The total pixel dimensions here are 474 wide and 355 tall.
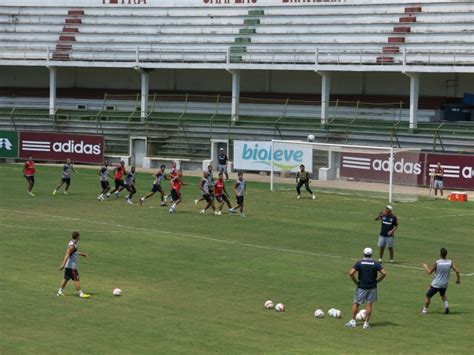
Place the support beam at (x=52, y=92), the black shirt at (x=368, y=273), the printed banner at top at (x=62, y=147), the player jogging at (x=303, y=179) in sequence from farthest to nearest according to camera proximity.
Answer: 1. the support beam at (x=52, y=92)
2. the printed banner at top at (x=62, y=147)
3. the player jogging at (x=303, y=179)
4. the black shirt at (x=368, y=273)

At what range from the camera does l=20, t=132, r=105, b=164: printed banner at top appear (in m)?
69.8

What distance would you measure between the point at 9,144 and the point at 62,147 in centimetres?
366

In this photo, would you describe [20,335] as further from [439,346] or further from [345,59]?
[345,59]

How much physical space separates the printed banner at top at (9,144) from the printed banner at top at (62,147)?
41cm

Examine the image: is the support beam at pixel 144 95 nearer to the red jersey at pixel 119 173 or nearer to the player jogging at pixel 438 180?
the red jersey at pixel 119 173

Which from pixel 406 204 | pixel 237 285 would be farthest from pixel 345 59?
pixel 237 285

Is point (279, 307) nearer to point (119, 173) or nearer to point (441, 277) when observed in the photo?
point (441, 277)

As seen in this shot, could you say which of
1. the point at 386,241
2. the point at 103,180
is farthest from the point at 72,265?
the point at 103,180

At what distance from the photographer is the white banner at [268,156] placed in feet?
195

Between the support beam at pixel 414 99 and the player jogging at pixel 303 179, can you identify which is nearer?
the player jogging at pixel 303 179

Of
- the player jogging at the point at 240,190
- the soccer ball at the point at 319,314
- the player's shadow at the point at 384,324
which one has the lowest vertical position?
the player's shadow at the point at 384,324

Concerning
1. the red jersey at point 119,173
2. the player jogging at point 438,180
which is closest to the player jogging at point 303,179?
the player jogging at point 438,180

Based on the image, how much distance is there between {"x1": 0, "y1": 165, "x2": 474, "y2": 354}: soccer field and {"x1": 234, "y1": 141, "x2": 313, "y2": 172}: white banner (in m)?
5.94

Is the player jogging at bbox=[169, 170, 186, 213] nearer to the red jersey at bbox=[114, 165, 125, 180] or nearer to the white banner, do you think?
the red jersey at bbox=[114, 165, 125, 180]
